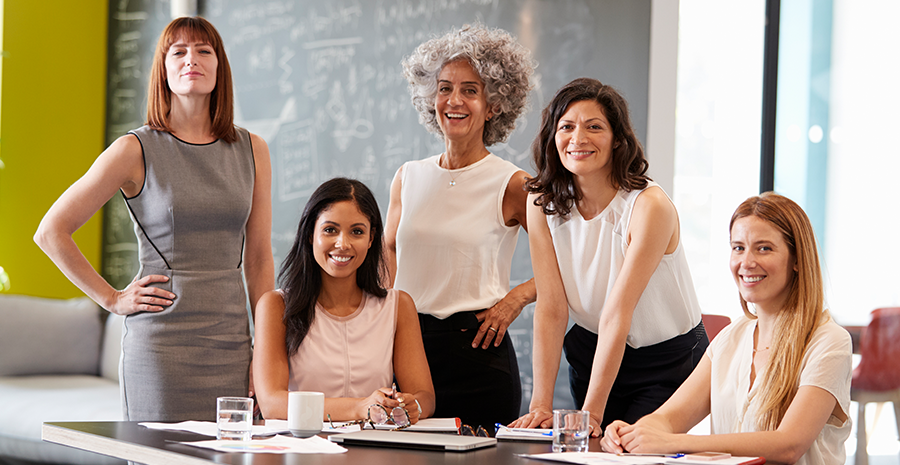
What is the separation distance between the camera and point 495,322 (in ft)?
7.44

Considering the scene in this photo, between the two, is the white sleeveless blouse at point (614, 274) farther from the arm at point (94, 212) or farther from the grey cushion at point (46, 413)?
the grey cushion at point (46, 413)

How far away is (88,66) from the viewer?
551 centimetres

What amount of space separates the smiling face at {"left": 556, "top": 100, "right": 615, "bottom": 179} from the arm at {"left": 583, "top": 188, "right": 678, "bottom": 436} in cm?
15

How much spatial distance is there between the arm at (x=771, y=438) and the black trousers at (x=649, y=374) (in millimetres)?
472

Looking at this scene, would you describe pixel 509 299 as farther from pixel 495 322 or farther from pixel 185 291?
pixel 185 291

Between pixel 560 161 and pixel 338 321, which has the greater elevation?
pixel 560 161

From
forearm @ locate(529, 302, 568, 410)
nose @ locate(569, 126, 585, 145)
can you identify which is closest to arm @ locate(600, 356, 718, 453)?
forearm @ locate(529, 302, 568, 410)

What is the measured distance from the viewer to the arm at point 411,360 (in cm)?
196

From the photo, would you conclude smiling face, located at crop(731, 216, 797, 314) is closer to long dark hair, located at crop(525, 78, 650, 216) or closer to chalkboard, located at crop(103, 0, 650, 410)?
long dark hair, located at crop(525, 78, 650, 216)

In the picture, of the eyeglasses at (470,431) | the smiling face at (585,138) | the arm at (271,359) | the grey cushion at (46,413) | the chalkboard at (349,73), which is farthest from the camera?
the grey cushion at (46,413)

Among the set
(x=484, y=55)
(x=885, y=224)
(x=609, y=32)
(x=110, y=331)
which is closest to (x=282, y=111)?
(x=110, y=331)

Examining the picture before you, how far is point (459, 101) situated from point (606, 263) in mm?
677

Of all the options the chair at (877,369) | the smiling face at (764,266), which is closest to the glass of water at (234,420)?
the smiling face at (764,266)

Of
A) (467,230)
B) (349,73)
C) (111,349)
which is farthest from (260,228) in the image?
(111,349)
